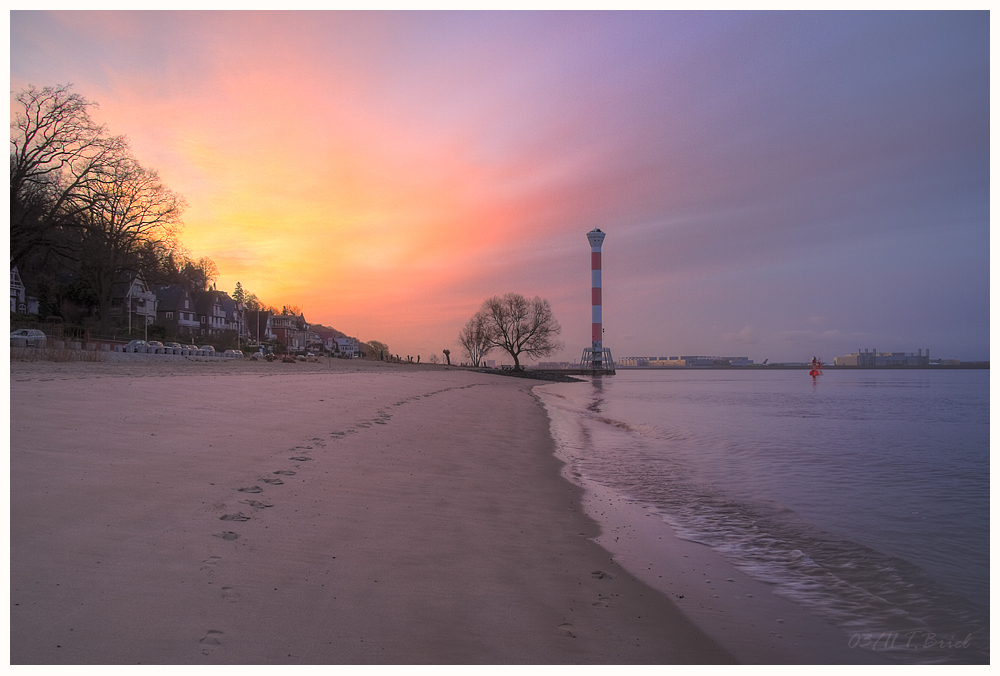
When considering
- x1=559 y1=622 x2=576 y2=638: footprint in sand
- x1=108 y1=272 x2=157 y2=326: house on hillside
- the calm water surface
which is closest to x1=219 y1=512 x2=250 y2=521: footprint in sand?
x1=559 y1=622 x2=576 y2=638: footprint in sand

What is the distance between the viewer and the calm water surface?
443 centimetres

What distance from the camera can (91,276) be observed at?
136 feet

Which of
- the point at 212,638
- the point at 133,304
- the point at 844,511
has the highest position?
the point at 133,304

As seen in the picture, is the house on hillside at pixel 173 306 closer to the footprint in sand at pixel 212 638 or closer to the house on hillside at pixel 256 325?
the house on hillside at pixel 256 325

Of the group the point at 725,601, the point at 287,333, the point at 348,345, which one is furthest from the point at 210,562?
the point at 348,345

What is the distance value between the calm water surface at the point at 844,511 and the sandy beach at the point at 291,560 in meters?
1.65

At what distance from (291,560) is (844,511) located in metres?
7.29

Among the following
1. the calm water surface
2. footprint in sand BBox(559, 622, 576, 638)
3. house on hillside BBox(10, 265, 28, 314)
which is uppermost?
house on hillside BBox(10, 265, 28, 314)

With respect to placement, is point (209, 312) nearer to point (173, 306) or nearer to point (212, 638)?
point (173, 306)

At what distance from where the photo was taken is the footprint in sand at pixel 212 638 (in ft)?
9.44

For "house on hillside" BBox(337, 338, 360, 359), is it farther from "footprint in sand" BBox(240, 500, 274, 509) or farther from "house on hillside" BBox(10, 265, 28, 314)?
"footprint in sand" BBox(240, 500, 274, 509)

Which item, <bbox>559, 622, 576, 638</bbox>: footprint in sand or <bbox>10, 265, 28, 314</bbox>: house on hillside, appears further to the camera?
<bbox>10, 265, 28, 314</bbox>: house on hillside

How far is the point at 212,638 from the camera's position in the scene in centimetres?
291

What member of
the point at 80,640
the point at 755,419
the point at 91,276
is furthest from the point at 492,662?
the point at 91,276
